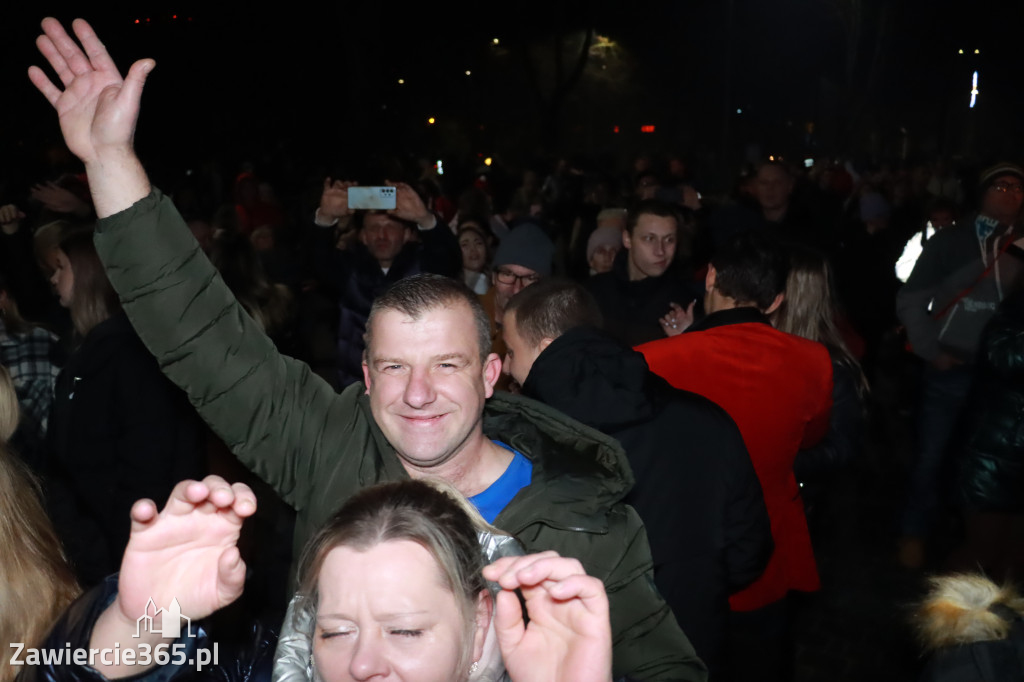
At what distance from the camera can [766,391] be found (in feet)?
12.0

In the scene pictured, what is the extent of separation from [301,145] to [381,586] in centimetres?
2040

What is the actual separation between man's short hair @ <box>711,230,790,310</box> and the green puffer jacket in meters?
1.63

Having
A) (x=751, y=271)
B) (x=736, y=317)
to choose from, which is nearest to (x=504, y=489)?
(x=736, y=317)

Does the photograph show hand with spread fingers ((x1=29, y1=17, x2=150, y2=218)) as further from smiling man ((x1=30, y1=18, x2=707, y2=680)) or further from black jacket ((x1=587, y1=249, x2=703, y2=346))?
black jacket ((x1=587, y1=249, x2=703, y2=346))

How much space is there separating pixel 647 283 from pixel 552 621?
4.22m

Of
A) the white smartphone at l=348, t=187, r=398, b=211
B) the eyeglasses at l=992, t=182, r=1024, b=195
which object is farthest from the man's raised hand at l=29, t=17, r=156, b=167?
the eyeglasses at l=992, t=182, r=1024, b=195

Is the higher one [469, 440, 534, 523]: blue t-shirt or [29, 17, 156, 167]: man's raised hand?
[29, 17, 156, 167]: man's raised hand

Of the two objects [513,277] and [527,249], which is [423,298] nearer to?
[513,277]

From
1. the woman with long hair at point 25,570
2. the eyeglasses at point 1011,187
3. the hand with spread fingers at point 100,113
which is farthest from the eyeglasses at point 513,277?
the woman with long hair at point 25,570

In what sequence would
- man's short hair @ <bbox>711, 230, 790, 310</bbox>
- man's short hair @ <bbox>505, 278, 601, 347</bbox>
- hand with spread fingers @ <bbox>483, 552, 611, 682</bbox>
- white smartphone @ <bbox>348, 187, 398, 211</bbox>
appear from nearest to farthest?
hand with spread fingers @ <bbox>483, 552, 611, 682</bbox> → man's short hair @ <bbox>505, 278, 601, 347</bbox> → man's short hair @ <bbox>711, 230, 790, 310</bbox> → white smartphone @ <bbox>348, 187, 398, 211</bbox>

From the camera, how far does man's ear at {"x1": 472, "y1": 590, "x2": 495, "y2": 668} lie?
181cm

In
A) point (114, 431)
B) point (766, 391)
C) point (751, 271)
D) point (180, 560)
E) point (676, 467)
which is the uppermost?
point (751, 271)

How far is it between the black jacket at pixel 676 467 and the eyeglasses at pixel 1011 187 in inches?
155

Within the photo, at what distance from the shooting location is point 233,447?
250 centimetres
